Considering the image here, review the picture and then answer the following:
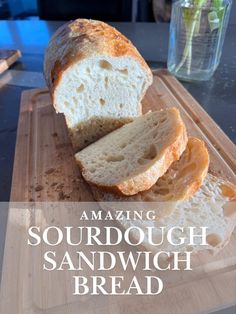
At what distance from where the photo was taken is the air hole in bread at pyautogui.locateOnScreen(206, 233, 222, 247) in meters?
0.92

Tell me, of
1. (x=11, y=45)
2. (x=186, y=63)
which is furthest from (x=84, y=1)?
(x=186, y=63)

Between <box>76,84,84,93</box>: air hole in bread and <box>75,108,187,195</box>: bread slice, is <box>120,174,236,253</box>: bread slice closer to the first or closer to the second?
<box>75,108,187,195</box>: bread slice

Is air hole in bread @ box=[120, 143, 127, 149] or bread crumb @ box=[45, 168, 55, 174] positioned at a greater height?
air hole in bread @ box=[120, 143, 127, 149]

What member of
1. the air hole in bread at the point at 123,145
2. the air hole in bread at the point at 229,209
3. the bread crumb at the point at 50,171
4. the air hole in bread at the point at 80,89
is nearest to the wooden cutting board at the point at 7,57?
the air hole in bread at the point at 80,89

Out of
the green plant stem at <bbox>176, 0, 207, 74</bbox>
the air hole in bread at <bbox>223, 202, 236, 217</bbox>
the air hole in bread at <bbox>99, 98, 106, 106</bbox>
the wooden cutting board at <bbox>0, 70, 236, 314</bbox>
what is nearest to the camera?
the wooden cutting board at <bbox>0, 70, 236, 314</bbox>

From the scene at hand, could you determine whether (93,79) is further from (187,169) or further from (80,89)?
(187,169)

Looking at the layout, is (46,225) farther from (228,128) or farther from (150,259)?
(228,128)

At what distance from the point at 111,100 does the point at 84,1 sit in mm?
2091

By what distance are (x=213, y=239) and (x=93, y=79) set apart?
0.75 m

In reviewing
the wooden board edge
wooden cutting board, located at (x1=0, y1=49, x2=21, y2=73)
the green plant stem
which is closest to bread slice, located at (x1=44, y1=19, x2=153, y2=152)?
the wooden board edge

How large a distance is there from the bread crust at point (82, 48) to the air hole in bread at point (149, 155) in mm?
358

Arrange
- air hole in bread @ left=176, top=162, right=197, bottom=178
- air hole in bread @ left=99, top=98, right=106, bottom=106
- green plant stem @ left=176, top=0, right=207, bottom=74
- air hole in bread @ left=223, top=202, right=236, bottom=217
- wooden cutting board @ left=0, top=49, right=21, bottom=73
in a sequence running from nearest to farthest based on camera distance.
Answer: air hole in bread @ left=223, top=202, right=236, bottom=217 → air hole in bread @ left=176, top=162, right=197, bottom=178 → air hole in bread @ left=99, top=98, right=106, bottom=106 → green plant stem @ left=176, top=0, right=207, bottom=74 → wooden cutting board @ left=0, top=49, right=21, bottom=73

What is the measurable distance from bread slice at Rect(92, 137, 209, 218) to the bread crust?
424 mm

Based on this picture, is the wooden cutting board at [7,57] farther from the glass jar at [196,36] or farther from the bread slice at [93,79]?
the glass jar at [196,36]
